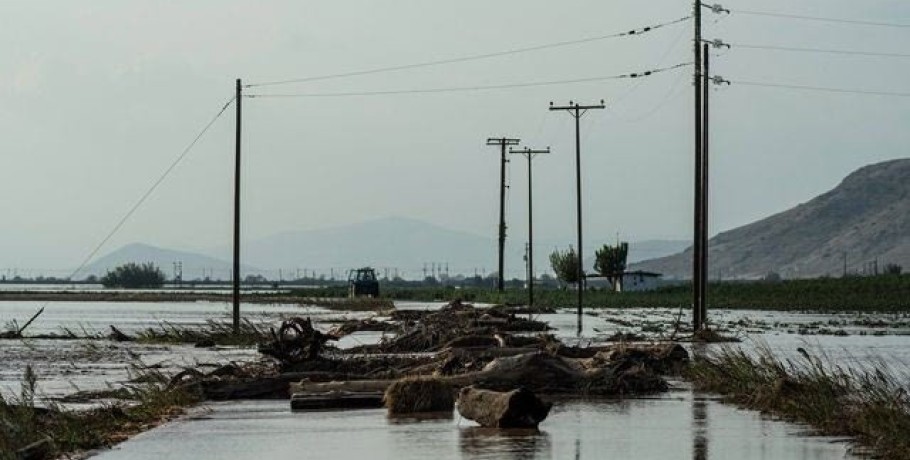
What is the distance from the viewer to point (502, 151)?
378ft

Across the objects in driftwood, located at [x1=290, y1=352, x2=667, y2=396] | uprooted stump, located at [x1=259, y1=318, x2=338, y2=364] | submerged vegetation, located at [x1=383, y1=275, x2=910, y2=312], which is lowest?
driftwood, located at [x1=290, y1=352, x2=667, y2=396]

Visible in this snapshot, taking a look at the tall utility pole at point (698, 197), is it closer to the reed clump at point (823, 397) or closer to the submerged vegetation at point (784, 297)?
the reed clump at point (823, 397)

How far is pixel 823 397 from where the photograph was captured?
24.1 metres

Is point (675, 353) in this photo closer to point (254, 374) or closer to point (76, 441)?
point (254, 374)

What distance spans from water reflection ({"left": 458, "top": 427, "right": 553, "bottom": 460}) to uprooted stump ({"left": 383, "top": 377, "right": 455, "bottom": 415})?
316 centimetres

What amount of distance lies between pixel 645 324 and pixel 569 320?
680cm

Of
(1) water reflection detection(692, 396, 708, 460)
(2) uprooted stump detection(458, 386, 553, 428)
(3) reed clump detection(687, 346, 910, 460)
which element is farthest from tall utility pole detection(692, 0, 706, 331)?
(2) uprooted stump detection(458, 386, 553, 428)

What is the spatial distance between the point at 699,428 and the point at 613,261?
136079 mm

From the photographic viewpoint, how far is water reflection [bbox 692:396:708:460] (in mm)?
20062

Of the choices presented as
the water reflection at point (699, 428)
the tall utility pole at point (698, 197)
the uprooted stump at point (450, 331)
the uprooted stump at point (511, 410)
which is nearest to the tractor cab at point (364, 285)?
the uprooted stump at point (450, 331)

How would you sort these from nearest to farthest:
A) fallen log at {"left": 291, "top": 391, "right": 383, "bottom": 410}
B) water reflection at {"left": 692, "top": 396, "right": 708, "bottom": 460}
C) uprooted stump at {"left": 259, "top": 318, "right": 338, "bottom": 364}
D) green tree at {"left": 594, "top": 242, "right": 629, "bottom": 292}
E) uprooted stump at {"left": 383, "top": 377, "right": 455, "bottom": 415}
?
water reflection at {"left": 692, "top": 396, "right": 708, "bottom": 460}, uprooted stump at {"left": 383, "top": 377, "right": 455, "bottom": 415}, fallen log at {"left": 291, "top": 391, "right": 383, "bottom": 410}, uprooted stump at {"left": 259, "top": 318, "right": 338, "bottom": 364}, green tree at {"left": 594, "top": 242, "right": 629, "bottom": 292}

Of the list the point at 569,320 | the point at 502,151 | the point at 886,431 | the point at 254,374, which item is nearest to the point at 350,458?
the point at 886,431

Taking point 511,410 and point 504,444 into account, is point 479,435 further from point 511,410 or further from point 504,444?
point 511,410

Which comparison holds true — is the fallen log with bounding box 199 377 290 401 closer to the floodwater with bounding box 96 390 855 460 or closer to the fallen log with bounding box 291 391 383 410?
the fallen log with bounding box 291 391 383 410
